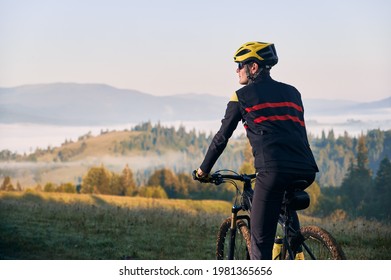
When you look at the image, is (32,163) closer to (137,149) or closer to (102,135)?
(102,135)

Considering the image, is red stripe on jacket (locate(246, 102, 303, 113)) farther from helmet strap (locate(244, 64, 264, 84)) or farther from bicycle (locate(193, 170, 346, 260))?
bicycle (locate(193, 170, 346, 260))

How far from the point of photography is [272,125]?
17.2ft

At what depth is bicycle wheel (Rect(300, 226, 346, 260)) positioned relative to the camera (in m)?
5.14

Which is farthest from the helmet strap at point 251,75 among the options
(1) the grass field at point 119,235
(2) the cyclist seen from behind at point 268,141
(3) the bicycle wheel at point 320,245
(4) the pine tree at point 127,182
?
(4) the pine tree at point 127,182

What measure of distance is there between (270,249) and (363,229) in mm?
7872

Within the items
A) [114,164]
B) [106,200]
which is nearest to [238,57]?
[106,200]

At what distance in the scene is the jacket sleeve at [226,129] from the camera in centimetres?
545

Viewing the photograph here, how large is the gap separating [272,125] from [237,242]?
1.68 meters

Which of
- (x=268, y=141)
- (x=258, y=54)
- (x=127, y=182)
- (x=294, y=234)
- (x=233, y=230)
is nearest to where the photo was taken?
(x=268, y=141)

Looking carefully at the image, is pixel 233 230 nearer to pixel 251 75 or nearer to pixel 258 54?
pixel 251 75

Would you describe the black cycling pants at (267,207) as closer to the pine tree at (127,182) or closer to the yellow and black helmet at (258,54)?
the yellow and black helmet at (258,54)

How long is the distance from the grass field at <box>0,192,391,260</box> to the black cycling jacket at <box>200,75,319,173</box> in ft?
16.7

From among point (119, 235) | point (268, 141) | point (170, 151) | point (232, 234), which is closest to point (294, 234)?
point (268, 141)
